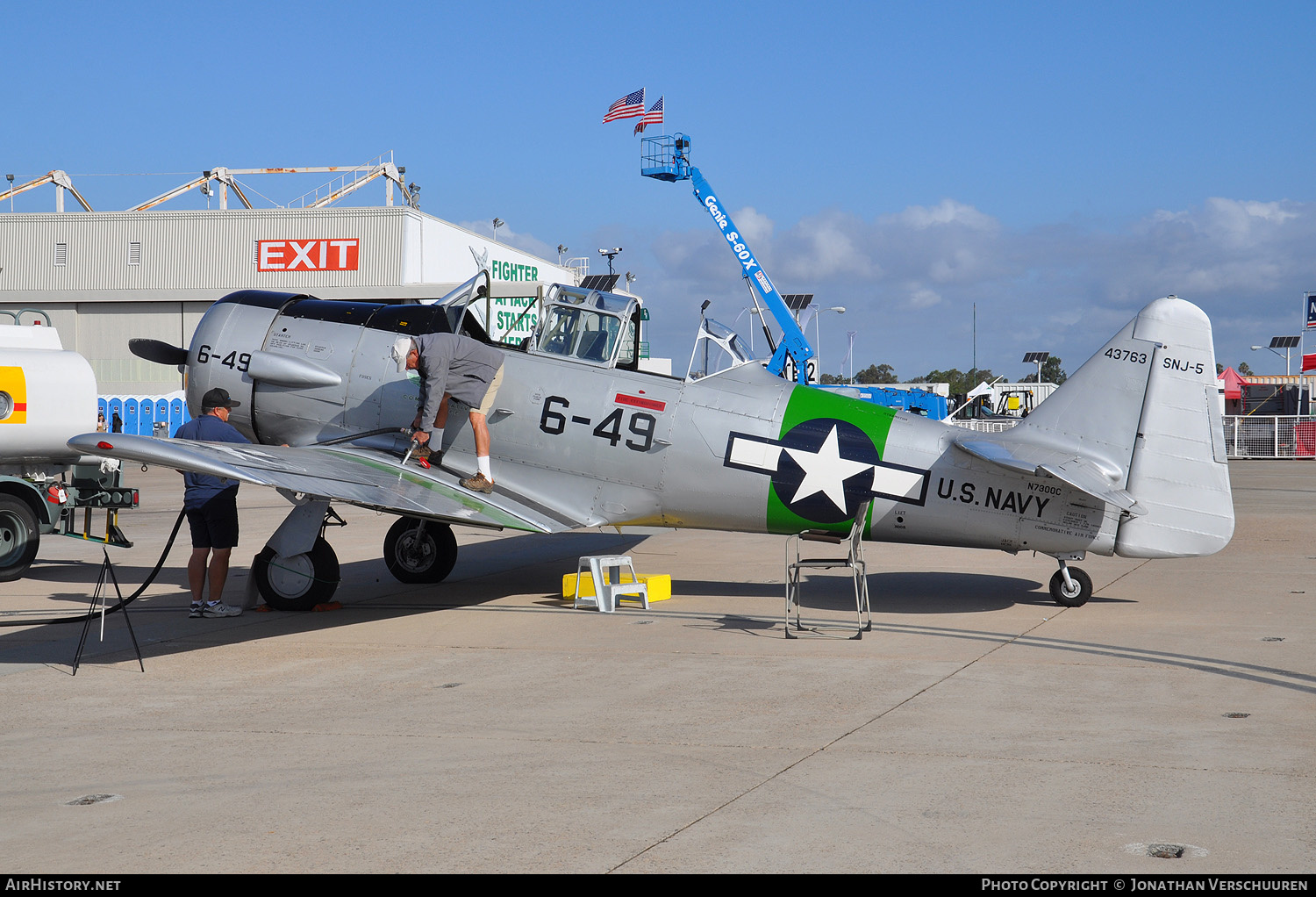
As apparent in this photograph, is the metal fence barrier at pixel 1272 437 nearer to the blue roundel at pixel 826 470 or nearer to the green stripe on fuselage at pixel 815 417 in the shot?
the green stripe on fuselage at pixel 815 417

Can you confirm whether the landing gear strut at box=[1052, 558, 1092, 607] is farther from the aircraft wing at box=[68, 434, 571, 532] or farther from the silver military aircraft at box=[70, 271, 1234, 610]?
the aircraft wing at box=[68, 434, 571, 532]

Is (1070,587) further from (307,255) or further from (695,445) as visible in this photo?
(307,255)

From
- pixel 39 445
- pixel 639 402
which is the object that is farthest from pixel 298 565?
pixel 39 445

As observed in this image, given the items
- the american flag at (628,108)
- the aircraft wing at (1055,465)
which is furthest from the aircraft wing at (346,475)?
the american flag at (628,108)

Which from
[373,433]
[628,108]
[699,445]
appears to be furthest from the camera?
[628,108]

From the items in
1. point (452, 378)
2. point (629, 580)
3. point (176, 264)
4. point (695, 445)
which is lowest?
point (629, 580)

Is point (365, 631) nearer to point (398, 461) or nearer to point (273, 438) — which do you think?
point (398, 461)

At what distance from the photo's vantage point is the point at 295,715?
19.7ft

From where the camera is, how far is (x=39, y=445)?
1173 centimetres

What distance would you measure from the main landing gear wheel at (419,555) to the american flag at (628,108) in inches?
1237

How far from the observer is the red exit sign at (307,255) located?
1790 inches

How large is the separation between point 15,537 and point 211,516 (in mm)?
3971

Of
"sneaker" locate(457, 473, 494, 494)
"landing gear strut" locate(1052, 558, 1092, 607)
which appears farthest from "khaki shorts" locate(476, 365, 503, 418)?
"landing gear strut" locate(1052, 558, 1092, 607)
